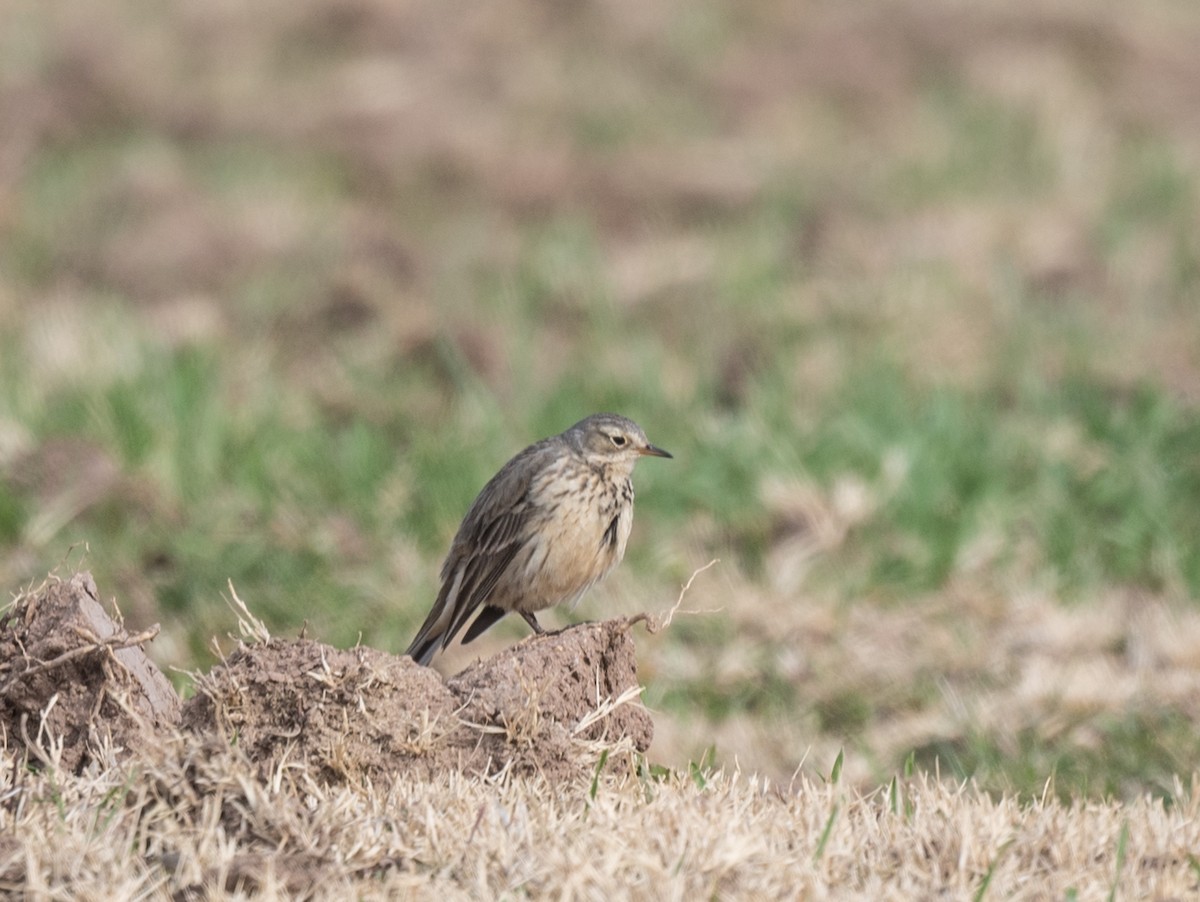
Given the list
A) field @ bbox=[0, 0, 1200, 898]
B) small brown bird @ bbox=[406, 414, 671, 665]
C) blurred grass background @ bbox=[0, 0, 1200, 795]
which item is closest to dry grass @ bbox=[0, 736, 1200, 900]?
field @ bbox=[0, 0, 1200, 898]

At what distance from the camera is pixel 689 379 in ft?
35.1

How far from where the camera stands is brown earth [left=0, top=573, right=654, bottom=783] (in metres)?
4.28

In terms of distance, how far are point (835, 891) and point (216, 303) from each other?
878 centimetres

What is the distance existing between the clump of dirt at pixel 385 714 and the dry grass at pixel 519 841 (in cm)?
11

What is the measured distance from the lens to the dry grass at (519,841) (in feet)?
12.0

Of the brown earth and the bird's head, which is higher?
the bird's head

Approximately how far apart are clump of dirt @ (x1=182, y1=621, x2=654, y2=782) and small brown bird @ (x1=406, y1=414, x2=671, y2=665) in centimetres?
144

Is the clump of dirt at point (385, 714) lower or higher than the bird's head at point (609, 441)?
lower

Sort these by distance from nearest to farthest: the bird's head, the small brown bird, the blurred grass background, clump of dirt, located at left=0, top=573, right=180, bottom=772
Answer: clump of dirt, located at left=0, top=573, right=180, bottom=772, the small brown bird, the bird's head, the blurred grass background

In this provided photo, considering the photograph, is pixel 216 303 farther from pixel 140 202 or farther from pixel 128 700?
pixel 128 700

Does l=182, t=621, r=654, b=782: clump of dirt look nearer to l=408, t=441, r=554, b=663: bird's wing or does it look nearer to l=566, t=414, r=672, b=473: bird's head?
l=408, t=441, r=554, b=663: bird's wing

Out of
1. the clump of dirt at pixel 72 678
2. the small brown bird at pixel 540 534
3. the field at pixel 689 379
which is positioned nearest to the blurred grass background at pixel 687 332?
the field at pixel 689 379

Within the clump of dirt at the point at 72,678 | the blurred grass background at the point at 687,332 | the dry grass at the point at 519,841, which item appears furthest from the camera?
the blurred grass background at the point at 687,332

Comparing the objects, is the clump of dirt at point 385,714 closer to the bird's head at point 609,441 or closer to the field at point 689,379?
the field at point 689,379
